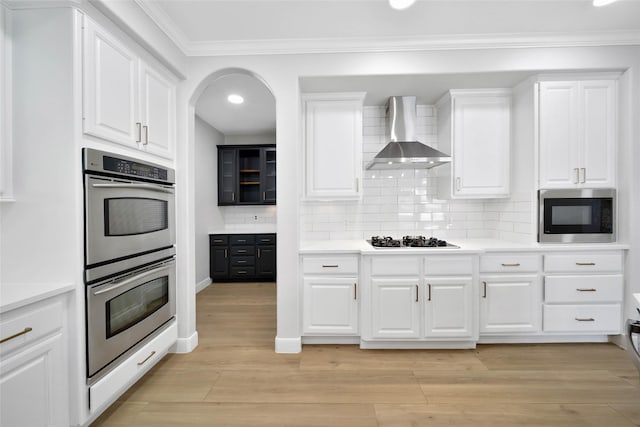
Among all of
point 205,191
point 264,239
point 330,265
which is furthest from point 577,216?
point 205,191

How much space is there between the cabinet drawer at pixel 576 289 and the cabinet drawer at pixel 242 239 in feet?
13.5

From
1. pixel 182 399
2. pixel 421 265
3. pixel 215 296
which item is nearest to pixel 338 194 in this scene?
pixel 421 265

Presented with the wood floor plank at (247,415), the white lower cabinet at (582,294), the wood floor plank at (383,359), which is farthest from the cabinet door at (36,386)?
the white lower cabinet at (582,294)

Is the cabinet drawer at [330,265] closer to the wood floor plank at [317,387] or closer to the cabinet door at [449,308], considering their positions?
the cabinet door at [449,308]

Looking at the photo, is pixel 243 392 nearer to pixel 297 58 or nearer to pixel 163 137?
pixel 163 137

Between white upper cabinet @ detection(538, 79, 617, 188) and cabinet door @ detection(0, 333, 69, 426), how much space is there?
3664 millimetres

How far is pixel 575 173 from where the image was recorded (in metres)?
2.77

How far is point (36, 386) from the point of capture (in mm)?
1449

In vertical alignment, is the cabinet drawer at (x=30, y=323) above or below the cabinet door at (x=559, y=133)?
below

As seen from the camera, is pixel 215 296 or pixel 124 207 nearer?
pixel 124 207

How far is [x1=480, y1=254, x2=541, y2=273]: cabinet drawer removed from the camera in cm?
276

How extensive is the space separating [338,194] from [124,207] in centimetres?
180

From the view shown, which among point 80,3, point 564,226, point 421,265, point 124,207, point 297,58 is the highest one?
point 297,58

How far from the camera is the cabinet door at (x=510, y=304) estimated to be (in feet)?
9.04
